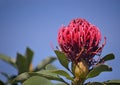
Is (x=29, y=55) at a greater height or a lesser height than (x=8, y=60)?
lesser

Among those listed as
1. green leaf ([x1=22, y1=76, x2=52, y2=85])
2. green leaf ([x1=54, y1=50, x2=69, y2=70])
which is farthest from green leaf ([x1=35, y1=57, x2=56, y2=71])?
green leaf ([x1=22, y1=76, x2=52, y2=85])

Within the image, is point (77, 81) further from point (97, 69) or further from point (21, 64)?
point (21, 64)

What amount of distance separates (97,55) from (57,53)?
1.20 feet

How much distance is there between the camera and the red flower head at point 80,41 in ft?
7.82

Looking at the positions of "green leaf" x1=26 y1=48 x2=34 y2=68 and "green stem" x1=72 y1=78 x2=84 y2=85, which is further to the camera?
"green leaf" x1=26 y1=48 x2=34 y2=68

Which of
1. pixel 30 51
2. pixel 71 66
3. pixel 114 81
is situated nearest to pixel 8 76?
pixel 30 51

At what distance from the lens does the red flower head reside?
238 centimetres

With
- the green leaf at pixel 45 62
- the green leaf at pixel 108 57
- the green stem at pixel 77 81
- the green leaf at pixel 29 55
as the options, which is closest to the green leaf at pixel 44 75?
the green stem at pixel 77 81

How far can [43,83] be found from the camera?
85.4 inches

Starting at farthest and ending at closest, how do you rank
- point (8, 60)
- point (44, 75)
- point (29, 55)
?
1. point (8, 60)
2. point (29, 55)
3. point (44, 75)

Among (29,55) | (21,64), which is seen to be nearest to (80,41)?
(21,64)

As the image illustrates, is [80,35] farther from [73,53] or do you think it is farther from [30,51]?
[30,51]

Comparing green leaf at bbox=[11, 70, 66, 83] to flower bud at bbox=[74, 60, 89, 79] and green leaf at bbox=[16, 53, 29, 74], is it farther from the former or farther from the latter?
green leaf at bbox=[16, 53, 29, 74]

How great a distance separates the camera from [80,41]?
2389mm
